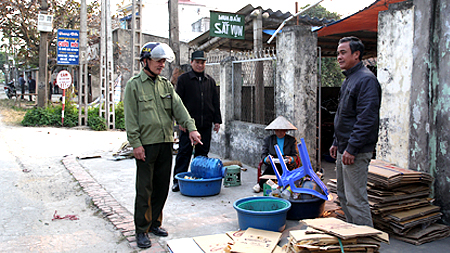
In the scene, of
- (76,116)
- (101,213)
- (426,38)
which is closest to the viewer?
(426,38)

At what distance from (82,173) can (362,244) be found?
5.78m

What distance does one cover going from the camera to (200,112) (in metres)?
6.16

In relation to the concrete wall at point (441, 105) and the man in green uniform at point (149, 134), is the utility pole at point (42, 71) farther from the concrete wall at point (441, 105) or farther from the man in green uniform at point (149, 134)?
the concrete wall at point (441, 105)

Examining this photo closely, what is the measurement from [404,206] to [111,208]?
11.8 ft

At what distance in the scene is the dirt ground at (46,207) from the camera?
13.2 feet

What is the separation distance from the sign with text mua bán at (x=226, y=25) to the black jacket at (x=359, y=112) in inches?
257

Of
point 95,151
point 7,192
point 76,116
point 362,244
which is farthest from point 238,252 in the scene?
point 76,116

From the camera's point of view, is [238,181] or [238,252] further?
[238,181]

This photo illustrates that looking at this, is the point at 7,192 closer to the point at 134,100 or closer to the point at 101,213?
the point at 101,213

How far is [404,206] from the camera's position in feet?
13.3

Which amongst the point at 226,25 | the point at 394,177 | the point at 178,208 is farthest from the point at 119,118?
the point at 394,177

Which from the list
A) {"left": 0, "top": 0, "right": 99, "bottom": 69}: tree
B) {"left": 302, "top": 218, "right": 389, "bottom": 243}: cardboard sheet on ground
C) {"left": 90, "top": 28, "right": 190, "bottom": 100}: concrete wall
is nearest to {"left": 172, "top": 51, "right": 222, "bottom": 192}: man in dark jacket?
{"left": 302, "top": 218, "right": 389, "bottom": 243}: cardboard sheet on ground

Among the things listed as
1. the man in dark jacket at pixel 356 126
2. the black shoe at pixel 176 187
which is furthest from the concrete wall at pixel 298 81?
the man in dark jacket at pixel 356 126

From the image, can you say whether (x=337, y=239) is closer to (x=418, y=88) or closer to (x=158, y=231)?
(x=158, y=231)
